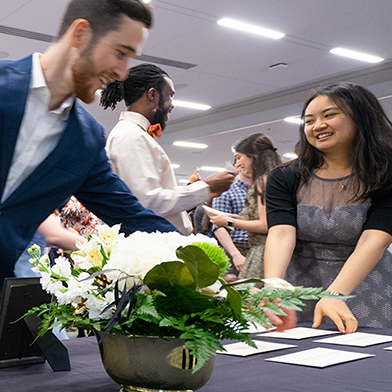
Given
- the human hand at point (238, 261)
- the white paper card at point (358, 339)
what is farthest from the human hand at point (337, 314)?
the human hand at point (238, 261)

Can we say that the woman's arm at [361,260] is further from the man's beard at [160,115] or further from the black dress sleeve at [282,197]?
the man's beard at [160,115]

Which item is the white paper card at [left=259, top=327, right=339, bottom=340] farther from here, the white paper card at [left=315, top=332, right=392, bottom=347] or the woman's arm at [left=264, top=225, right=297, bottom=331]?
the woman's arm at [left=264, top=225, right=297, bottom=331]

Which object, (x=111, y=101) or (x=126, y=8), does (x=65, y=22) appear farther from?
(x=111, y=101)

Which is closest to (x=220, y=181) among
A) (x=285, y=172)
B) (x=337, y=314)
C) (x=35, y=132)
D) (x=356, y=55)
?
(x=285, y=172)

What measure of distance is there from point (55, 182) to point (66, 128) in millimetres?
141

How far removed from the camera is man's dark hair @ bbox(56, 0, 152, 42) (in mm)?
1337

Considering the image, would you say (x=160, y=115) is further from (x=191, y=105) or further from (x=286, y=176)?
(x=191, y=105)

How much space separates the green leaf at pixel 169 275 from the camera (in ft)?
2.34

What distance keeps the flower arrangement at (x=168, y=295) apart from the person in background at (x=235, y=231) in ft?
8.01

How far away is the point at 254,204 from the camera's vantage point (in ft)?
9.85

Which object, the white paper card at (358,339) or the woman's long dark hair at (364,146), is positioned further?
the woman's long dark hair at (364,146)

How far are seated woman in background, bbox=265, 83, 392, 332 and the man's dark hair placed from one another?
74 cm

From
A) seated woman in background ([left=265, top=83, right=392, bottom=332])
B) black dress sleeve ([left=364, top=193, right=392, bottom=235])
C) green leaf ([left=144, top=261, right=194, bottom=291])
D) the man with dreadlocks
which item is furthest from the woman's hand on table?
green leaf ([left=144, top=261, right=194, bottom=291])

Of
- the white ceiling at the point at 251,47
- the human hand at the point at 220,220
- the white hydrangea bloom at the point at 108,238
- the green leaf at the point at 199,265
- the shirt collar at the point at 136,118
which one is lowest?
the green leaf at the point at 199,265
